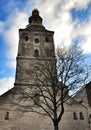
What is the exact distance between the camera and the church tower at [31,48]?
2627cm

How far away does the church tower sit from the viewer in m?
26.3

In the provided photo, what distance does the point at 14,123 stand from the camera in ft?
71.7

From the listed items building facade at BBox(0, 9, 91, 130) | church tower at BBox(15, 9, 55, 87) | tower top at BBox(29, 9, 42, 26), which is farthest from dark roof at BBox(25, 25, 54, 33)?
building facade at BBox(0, 9, 91, 130)

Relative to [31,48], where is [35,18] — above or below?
above

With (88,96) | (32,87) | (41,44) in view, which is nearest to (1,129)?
(32,87)

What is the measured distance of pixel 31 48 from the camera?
98.4ft

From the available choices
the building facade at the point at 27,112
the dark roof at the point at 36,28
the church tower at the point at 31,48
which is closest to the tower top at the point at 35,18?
the church tower at the point at 31,48

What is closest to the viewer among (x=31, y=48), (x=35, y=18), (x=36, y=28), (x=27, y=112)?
(x=27, y=112)

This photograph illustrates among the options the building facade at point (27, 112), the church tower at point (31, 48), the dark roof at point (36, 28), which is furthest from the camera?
the dark roof at point (36, 28)

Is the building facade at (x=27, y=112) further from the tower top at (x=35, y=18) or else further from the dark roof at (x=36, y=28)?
the tower top at (x=35, y=18)

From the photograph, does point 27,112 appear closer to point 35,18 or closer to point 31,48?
point 31,48

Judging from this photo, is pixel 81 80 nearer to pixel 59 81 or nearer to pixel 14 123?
pixel 59 81

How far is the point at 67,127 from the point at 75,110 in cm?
249

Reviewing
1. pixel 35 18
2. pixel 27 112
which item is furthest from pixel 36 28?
pixel 27 112
